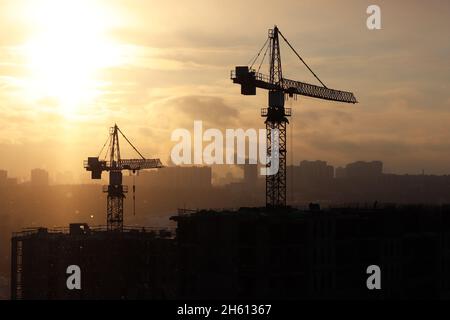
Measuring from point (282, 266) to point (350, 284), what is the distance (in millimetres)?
8349

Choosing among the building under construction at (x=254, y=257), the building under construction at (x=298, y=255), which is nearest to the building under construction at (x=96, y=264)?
the building under construction at (x=254, y=257)

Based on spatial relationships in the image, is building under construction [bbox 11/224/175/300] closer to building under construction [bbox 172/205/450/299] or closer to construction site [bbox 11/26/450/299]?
construction site [bbox 11/26/450/299]

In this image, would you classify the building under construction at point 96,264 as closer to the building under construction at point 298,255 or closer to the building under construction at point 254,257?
the building under construction at point 254,257

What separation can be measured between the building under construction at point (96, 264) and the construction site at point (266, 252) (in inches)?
4.7

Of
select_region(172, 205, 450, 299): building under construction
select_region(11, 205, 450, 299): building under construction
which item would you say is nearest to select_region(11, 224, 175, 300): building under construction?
select_region(11, 205, 450, 299): building under construction

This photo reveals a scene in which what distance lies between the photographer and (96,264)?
94.3 m

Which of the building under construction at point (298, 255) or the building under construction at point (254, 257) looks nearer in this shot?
the building under construction at point (298, 255)

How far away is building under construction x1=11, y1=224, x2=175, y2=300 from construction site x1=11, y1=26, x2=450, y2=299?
0.12 metres

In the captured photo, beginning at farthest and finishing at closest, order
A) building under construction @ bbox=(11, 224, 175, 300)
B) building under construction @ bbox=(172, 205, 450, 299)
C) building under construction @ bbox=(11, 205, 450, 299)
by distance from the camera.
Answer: building under construction @ bbox=(11, 224, 175, 300)
building under construction @ bbox=(11, 205, 450, 299)
building under construction @ bbox=(172, 205, 450, 299)

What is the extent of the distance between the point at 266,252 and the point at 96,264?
1215 inches

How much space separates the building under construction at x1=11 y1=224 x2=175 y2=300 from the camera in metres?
90.2

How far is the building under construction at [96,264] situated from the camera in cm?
9019
